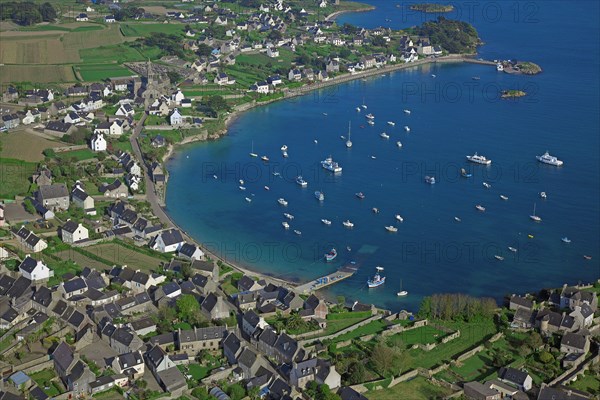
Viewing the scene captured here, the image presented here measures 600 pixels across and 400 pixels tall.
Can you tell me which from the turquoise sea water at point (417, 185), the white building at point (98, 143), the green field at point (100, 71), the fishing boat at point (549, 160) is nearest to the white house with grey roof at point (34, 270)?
the turquoise sea water at point (417, 185)

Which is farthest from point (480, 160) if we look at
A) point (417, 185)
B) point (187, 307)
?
point (187, 307)

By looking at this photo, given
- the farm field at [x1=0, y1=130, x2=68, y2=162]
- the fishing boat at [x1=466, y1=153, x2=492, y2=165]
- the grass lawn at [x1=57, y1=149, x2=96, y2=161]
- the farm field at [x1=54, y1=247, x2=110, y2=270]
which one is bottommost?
the fishing boat at [x1=466, y1=153, x2=492, y2=165]

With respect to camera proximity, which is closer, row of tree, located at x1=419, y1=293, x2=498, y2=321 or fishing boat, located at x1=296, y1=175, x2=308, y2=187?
row of tree, located at x1=419, y1=293, x2=498, y2=321

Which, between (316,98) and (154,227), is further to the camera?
(316,98)

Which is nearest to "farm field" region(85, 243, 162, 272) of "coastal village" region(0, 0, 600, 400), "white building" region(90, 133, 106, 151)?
"coastal village" region(0, 0, 600, 400)

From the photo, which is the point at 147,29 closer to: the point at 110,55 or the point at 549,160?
the point at 110,55

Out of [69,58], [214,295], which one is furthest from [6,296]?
[69,58]

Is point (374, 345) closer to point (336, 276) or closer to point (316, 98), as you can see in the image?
point (336, 276)

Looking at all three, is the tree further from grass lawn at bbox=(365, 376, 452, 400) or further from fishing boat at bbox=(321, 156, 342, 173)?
fishing boat at bbox=(321, 156, 342, 173)
